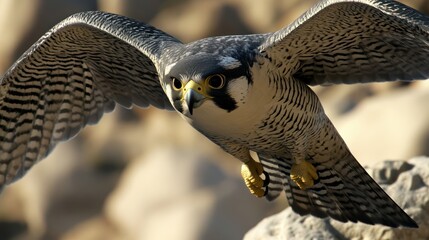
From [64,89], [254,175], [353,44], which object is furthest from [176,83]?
[64,89]

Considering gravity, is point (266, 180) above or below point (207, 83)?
below

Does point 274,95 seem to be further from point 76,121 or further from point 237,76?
point 76,121

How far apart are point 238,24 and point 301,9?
850 millimetres

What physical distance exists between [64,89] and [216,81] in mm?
1958

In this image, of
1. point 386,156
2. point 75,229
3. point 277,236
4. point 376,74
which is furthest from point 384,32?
point 75,229

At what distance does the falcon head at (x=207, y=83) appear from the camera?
18.2 feet

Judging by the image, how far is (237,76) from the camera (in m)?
5.65

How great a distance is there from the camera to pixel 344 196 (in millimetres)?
6719

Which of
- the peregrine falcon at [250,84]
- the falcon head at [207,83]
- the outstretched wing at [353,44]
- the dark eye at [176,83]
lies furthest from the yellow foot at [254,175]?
the dark eye at [176,83]

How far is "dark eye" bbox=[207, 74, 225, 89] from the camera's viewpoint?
5.58m

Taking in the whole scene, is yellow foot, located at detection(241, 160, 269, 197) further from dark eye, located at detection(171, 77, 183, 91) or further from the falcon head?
dark eye, located at detection(171, 77, 183, 91)

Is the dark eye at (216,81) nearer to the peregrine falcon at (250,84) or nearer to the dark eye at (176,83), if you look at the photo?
the peregrine falcon at (250,84)

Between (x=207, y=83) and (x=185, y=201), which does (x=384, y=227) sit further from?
(x=185, y=201)

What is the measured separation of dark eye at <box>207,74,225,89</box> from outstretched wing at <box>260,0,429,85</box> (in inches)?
16.2
